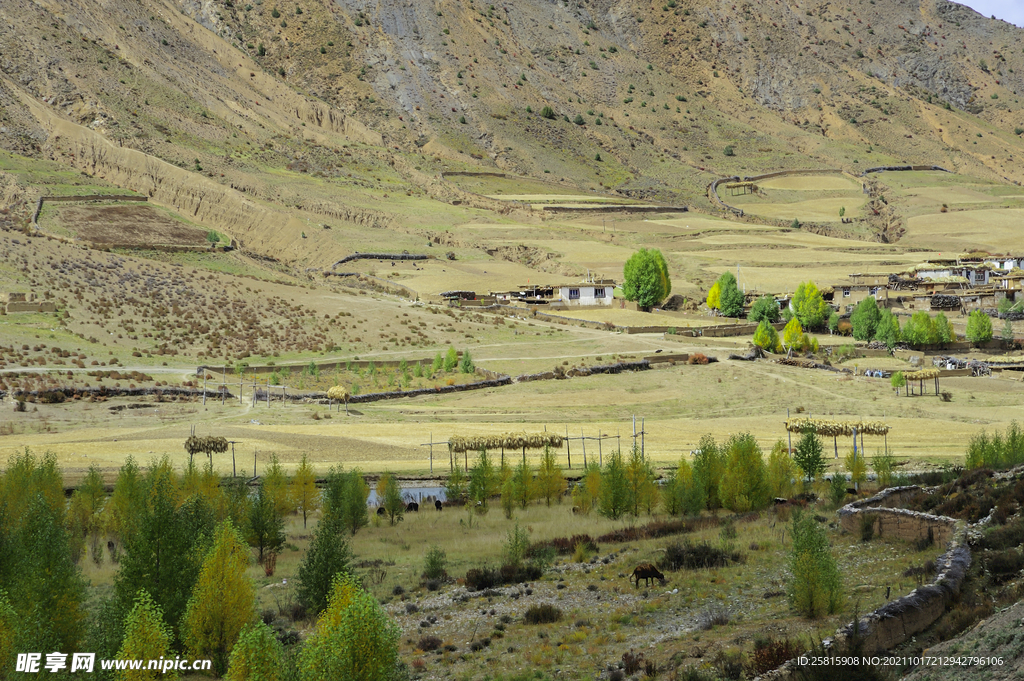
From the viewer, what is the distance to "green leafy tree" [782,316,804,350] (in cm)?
7756

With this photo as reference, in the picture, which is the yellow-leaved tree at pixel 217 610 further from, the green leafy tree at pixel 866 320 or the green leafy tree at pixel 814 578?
the green leafy tree at pixel 866 320

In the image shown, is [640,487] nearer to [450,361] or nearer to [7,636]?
[7,636]

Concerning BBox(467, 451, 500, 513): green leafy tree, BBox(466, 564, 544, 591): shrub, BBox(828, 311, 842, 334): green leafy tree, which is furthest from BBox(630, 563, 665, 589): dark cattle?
BBox(828, 311, 842, 334): green leafy tree

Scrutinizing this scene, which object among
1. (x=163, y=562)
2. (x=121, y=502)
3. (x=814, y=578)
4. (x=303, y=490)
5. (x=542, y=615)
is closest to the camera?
(x=814, y=578)

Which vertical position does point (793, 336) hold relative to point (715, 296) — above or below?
below

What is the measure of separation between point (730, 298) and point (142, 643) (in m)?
85.4

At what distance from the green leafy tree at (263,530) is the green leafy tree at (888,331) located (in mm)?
58764

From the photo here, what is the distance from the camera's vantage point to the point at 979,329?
77875mm

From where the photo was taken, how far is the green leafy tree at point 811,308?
291 feet

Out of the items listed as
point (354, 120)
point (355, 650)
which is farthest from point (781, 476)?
point (354, 120)

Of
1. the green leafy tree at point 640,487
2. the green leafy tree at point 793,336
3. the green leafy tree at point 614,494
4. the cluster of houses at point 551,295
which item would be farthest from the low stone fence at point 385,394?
the cluster of houses at point 551,295

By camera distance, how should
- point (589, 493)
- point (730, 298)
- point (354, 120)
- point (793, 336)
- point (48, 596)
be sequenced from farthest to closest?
point (354, 120)
point (730, 298)
point (793, 336)
point (589, 493)
point (48, 596)

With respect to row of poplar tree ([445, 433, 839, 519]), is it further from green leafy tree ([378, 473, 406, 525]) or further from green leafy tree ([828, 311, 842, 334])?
green leafy tree ([828, 311, 842, 334])

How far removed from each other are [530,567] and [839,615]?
372 inches
